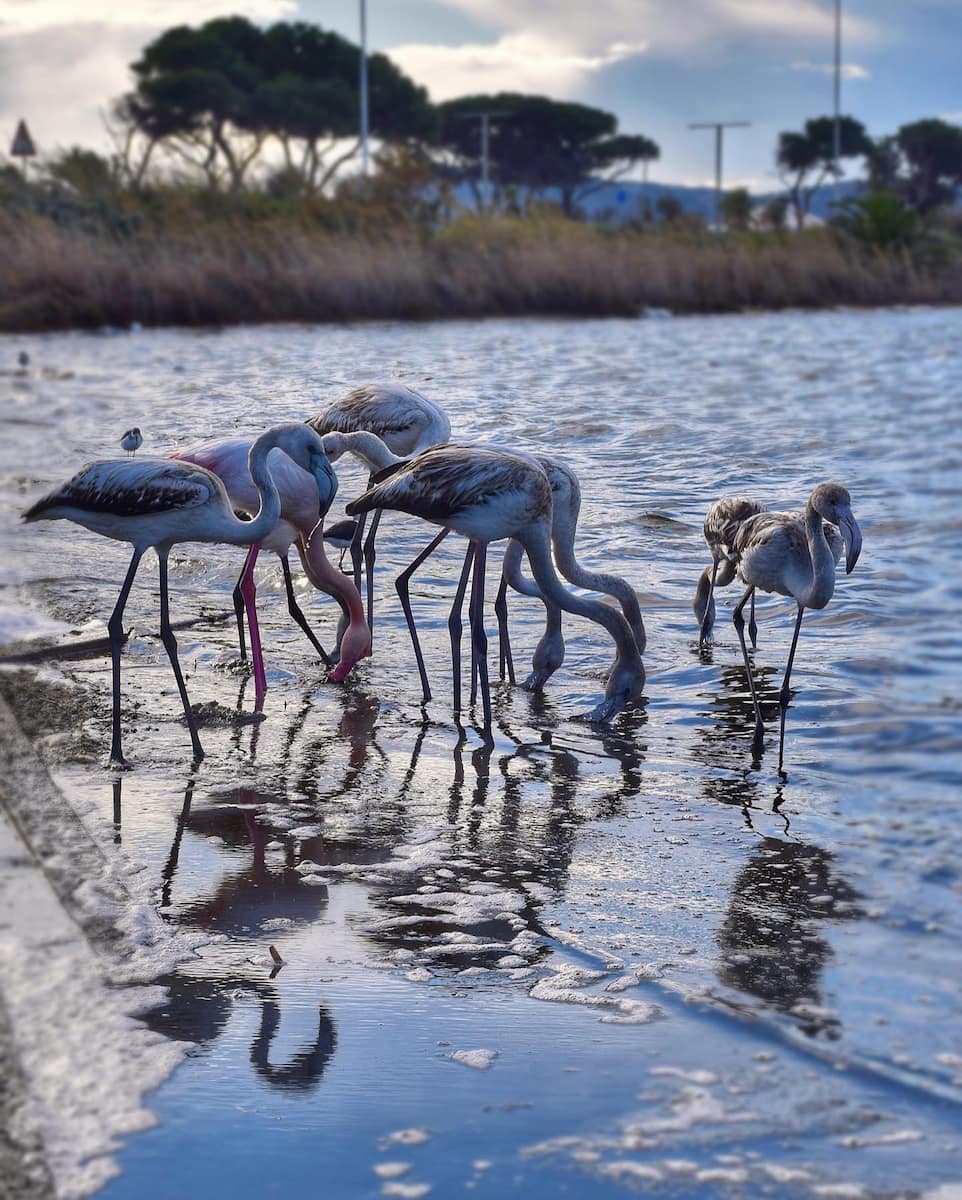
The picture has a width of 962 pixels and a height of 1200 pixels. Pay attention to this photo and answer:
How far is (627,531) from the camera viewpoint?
6676mm

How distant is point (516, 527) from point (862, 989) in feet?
7.41

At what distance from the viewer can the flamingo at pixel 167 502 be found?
448 centimetres

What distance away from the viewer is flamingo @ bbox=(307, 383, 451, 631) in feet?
20.0

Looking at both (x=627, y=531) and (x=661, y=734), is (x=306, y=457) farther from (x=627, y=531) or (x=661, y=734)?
(x=627, y=531)

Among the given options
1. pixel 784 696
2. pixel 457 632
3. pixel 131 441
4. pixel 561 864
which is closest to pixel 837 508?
pixel 784 696

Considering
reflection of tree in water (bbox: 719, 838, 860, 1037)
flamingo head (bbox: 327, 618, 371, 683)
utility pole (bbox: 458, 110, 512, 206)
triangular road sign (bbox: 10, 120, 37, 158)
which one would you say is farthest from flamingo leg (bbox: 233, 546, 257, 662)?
utility pole (bbox: 458, 110, 512, 206)

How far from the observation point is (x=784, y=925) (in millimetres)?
3201

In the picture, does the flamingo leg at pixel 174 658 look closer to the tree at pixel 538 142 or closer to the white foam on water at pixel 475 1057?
the white foam on water at pixel 475 1057

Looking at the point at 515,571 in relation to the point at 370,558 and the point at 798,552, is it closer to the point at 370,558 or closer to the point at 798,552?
the point at 370,558

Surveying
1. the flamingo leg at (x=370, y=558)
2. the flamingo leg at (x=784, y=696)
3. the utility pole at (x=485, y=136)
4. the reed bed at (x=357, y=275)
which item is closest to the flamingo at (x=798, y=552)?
the flamingo leg at (x=784, y=696)

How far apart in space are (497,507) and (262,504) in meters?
0.73

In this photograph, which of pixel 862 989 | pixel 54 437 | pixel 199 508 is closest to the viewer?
pixel 862 989

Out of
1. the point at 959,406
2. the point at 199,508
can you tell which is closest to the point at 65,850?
the point at 199,508

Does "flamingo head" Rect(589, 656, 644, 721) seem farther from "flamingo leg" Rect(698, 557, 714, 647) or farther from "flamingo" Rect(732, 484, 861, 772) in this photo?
"flamingo leg" Rect(698, 557, 714, 647)
